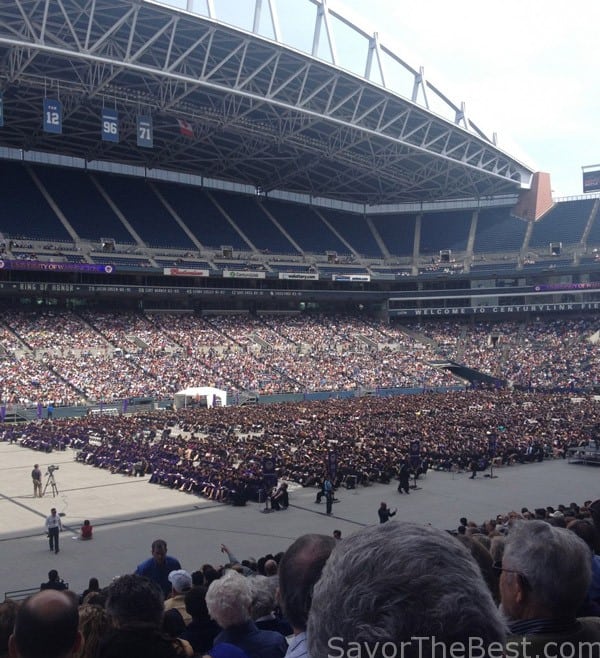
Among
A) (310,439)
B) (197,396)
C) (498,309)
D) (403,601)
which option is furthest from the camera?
(498,309)

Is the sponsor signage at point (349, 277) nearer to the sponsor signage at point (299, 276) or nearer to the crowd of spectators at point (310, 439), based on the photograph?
the sponsor signage at point (299, 276)

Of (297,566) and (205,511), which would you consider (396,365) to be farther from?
(297,566)

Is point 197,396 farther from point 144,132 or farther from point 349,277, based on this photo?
point 349,277

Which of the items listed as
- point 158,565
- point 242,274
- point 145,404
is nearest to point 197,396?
point 145,404

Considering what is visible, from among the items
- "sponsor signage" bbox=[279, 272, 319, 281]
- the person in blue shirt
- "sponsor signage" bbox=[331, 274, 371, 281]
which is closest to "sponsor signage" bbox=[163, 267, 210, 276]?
"sponsor signage" bbox=[279, 272, 319, 281]

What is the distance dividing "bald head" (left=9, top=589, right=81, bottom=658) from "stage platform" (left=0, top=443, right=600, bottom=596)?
12068 mm

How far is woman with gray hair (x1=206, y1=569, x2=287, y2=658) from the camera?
3957mm

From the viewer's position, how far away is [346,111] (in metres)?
54.0

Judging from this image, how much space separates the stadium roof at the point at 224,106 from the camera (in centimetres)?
3941

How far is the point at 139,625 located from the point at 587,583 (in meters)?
1.97

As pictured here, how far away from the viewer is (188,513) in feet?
65.3

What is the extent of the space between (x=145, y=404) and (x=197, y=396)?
4.18 m

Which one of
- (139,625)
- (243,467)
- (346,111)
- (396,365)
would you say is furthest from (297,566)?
(396,365)

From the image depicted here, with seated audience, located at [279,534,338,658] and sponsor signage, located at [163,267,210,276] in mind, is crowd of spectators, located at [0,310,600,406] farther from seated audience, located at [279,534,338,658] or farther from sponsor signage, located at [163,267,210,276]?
seated audience, located at [279,534,338,658]
